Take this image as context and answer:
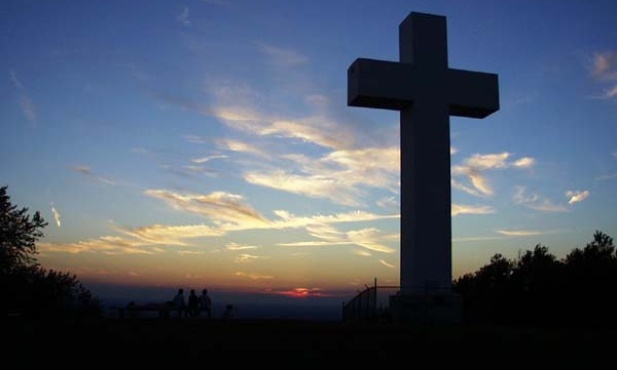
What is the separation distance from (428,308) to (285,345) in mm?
8529

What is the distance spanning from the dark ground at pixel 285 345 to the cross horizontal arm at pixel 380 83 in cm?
799

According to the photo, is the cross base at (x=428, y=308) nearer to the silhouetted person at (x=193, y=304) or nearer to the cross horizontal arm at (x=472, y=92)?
the cross horizontal arm at (x=472, y=92)

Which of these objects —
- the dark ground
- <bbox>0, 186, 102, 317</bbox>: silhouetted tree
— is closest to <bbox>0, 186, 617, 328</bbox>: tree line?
<bbox>0, 186, 102, 317</bbox>: silhouetted tree

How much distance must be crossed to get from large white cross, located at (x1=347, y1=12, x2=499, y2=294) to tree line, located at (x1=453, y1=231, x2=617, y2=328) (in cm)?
606

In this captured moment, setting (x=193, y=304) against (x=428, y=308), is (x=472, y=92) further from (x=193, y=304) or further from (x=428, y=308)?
(x=193, y=304)

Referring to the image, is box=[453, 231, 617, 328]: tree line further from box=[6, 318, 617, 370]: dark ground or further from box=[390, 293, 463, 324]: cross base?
box=[6, 318, 617, 370]: dark ground

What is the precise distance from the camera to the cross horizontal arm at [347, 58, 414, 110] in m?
19.8

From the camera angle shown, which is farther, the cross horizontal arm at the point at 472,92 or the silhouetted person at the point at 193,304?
the silhouetted person at the point at 193,304

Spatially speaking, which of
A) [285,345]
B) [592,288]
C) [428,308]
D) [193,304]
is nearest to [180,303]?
[193,304]

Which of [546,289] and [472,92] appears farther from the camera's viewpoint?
[546,289]

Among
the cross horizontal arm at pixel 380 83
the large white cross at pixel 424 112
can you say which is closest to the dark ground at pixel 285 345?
the large white cross at pixel 424 112

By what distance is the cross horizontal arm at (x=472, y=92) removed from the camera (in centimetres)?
2047

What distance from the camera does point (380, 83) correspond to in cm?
1992

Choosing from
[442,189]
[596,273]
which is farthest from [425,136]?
[596,273]
